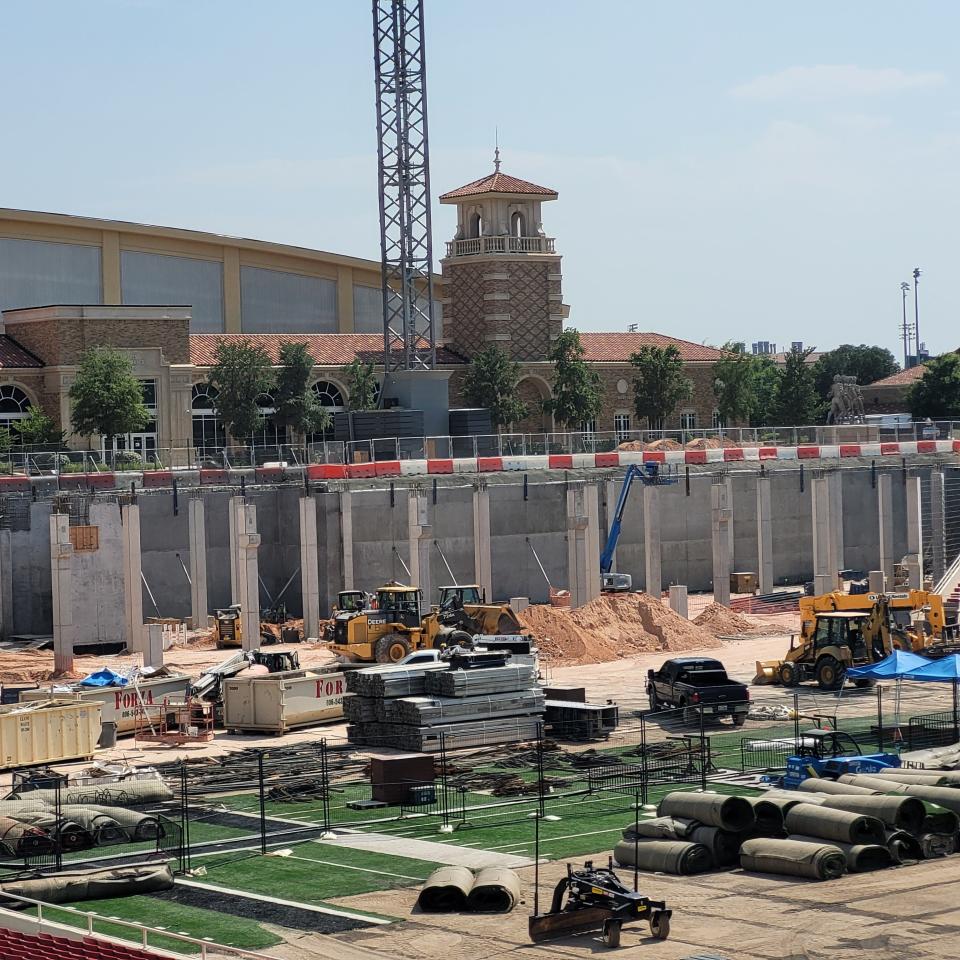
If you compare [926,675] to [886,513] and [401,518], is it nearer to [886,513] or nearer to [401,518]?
[401,518]

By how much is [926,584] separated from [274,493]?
21.1 metres

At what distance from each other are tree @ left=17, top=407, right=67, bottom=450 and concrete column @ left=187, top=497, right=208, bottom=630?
2187 centimetres

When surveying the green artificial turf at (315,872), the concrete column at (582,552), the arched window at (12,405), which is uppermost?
the arched window at (12,405)

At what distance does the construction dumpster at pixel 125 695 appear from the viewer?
36438mm

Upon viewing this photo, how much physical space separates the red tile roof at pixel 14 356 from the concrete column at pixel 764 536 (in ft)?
108

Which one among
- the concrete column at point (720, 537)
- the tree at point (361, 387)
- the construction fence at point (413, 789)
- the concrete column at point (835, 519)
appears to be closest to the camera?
the construction fence at point (413, 789)

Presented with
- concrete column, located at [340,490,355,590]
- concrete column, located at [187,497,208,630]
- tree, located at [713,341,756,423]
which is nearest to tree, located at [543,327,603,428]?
tree, located at [713,341,756,423]

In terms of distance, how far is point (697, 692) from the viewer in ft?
120

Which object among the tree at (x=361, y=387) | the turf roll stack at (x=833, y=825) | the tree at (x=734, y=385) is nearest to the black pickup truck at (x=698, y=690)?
the turf roll stack at (x=833, y=825)

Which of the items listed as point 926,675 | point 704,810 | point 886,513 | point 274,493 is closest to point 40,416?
point 274,493

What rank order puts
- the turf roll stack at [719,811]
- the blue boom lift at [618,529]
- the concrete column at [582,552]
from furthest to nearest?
the blue boom lift at [618,529], the concrete column at [582,552], the turf roll stack at [719,811]

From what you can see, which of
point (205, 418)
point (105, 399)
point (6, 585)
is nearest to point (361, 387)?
point (205, 418)

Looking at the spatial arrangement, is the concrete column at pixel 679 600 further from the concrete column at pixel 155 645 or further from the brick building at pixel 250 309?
the brick building at pixel 250 309

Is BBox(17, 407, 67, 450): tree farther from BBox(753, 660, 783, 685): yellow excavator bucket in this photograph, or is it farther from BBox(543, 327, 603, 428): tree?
BBox(753, 660, 783, 685): yellow excavator bucket
